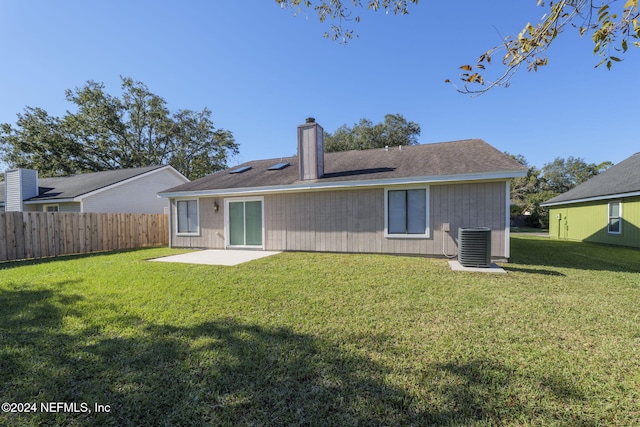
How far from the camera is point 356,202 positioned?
27.9 feet

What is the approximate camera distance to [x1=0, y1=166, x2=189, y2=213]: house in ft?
44.8

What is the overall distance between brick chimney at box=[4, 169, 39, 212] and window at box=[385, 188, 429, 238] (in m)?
19.0

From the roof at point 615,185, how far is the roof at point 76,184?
926 inches

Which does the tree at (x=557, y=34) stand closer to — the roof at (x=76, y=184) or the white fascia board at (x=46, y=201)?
the white fascia board at (x=46, y=201)

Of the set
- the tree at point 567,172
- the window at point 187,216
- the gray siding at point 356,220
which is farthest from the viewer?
the tree at point 567,172

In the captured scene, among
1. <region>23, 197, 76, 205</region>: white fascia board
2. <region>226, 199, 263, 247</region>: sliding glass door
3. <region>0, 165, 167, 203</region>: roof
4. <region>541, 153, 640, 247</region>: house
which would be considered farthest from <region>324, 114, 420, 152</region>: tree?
<region>23, 197, 76, 205</region>: white fascia board

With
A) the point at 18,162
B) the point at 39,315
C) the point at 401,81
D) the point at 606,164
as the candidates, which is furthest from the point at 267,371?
the point at 606,164

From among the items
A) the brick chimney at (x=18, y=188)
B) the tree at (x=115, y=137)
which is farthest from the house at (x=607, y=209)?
the brick chimney at (x=18, y=188)

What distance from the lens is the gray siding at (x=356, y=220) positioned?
7266 millimetres

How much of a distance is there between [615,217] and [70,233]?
22.3m

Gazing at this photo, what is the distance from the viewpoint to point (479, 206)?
7301 millimetres

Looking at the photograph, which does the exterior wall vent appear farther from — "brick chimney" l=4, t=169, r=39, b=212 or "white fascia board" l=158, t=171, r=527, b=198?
"brick chimney" l=4, t=169, r=39, b=212

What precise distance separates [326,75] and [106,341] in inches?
554

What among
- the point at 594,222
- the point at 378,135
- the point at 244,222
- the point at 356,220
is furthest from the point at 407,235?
the point at 378,135
